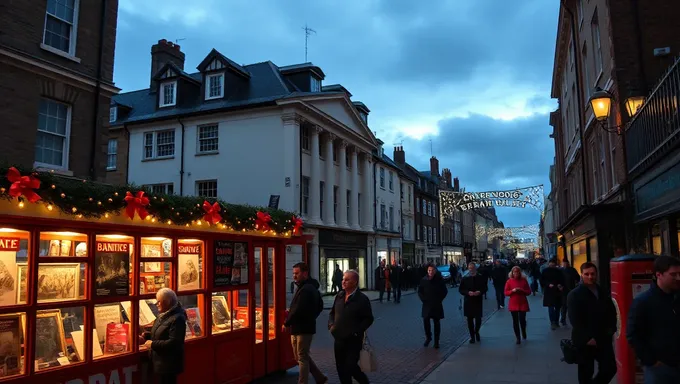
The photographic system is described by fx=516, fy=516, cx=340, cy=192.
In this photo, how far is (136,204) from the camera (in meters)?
5.84

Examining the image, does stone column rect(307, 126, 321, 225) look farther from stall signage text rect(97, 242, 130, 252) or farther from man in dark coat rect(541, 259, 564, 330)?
stall signage text rect(97, 242, 130, 252)

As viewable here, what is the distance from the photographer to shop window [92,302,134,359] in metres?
5.66

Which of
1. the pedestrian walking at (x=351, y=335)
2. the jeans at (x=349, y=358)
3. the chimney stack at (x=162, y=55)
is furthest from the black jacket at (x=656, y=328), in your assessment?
the chimney stack at (x=162, y=55)

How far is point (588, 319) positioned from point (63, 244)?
5.68 metres

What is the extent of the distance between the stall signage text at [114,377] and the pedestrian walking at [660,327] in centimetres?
505

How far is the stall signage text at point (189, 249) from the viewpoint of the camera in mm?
6816

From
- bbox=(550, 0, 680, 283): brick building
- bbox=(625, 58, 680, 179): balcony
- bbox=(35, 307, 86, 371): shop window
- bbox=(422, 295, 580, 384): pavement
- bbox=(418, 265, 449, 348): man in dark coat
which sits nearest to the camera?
bbox=(35, 307, 86, 371): shop window

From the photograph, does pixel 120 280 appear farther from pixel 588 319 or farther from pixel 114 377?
pixel 588 319

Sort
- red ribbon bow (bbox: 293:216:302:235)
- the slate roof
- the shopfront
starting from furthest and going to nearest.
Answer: the shopfront → the slate roof → red ribbon bow (bbox: 293:216:302:235)

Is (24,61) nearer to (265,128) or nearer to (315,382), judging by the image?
(315,382)

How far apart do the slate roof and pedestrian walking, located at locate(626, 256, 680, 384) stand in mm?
23152

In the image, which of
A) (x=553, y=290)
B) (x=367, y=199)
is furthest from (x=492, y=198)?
(x=553, y=290)

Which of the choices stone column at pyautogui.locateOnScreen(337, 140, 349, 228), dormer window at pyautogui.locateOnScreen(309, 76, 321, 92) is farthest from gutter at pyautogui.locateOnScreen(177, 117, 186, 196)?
stone column at pyautogui.locateOnScreen(337, 140, 349, 228)

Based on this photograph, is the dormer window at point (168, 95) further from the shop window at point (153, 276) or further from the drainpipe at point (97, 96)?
the shop window at point (153, 276)
